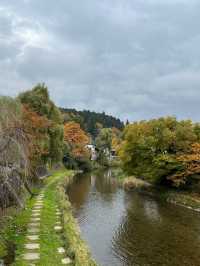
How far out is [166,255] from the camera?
16609 millimetres

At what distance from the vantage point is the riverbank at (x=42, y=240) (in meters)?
12.4

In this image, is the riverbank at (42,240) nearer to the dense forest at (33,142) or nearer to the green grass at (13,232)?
the green grass at (13,232)

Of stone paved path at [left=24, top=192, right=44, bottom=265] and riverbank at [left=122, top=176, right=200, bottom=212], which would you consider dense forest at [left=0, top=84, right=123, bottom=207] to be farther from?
riverbank at [left=122, top=176, right=200, bottom=212]

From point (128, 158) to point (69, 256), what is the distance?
2904cm

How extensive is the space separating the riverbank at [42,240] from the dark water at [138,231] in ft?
5.76

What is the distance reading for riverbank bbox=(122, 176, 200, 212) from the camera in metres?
30.8

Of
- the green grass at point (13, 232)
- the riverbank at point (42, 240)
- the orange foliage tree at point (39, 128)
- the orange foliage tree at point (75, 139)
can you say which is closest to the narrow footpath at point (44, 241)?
the riverbank at point (42, 240)

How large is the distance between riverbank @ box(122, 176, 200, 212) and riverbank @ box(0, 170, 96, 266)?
13.4 metres

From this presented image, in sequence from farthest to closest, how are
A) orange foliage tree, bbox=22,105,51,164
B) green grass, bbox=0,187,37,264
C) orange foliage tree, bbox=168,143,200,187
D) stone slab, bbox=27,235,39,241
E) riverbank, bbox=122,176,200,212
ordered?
orange foliage tree, bbox=168,143,200,187, orange foliage tree, bbox=22,105,51,164, riverbank, bbox=122,176,200,212, stone slab, bbox=27,235,39,241, green grass, bbox=0,187,37,264

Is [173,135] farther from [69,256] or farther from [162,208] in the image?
[69,256]

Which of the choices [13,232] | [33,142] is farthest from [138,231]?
[33,142]

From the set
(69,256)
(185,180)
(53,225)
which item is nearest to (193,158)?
(185,180)

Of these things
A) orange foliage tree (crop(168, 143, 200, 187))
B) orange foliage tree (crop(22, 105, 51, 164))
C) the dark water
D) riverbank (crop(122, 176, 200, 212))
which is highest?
orange foliage tree (crop(22, 105, 51, 164))

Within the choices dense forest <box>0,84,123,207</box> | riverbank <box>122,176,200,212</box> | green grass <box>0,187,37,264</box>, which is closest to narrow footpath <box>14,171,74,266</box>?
green grass <box>0,187,37,264</box>
